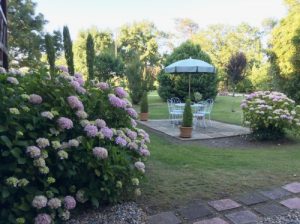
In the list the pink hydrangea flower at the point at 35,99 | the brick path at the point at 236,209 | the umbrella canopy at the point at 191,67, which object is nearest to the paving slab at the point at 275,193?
the brick path at the point at 236,209

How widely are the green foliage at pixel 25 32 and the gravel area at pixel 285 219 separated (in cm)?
1691

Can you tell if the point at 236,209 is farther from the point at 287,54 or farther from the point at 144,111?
the point at 287,54

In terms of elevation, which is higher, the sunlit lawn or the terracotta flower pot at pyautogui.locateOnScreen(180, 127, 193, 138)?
the terracotta flower pot at pyautogui.locateOnScreen(180, 127, 193, 138)

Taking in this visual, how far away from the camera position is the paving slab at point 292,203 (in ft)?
9.39

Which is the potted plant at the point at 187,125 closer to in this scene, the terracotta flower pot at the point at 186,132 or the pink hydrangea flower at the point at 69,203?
the terracotta flower pot at the point at 186,132

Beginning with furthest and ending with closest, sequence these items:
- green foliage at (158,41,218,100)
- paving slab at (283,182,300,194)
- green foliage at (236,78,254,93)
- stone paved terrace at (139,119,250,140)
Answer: green foliage at (236,78,254,93)
green foliage at (158,41,218,100)
stone paved terrace at (139,119,250,140)
paving slab at (283,182,300,194)

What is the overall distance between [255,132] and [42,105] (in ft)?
16.3

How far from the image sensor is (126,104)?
314cm

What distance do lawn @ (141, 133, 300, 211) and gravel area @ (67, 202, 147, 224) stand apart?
23cm

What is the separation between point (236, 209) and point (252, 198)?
13.5 inches

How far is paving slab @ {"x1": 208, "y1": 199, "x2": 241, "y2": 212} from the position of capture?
2.78 m

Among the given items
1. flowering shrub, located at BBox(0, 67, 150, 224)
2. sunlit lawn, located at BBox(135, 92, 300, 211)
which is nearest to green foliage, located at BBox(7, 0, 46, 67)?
sunlit lawn, located at BBox(135, 92, 300, 211)

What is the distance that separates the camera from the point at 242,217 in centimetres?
261

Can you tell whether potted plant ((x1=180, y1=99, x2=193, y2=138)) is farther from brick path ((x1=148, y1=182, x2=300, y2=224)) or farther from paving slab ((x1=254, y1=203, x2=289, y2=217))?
paving slab ((x1=254, y1=203, x2=289, y2=217))
